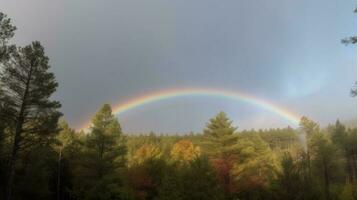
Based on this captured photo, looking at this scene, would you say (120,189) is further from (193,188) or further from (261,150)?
(261,150)

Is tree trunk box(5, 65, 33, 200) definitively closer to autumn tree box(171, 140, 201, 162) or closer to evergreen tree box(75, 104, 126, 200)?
evergreen tree box(75, 104, 126, 200)

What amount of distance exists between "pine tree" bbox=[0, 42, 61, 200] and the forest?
0.21 feet

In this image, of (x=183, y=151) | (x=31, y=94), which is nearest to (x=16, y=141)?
(x=31, y=94)

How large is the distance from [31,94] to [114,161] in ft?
Result: 51.7

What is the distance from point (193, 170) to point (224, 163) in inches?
639

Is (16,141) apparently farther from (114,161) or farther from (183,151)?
(183,151)

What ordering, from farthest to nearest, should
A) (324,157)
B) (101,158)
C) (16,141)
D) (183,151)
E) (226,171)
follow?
(183,151), (324,157), (226,171), (101,158), (16,141)

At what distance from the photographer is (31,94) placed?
25.7 metres

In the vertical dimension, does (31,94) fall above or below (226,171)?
above

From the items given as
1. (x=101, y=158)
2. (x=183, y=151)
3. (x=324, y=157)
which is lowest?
(x=101, y=158)

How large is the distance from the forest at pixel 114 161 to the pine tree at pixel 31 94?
0.21ft

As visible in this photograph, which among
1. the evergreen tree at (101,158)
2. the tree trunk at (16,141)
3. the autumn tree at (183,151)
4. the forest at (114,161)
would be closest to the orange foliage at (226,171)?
the forest at (114,161)

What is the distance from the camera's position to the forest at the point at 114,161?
25.2 metres

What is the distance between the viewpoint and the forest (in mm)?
25172
